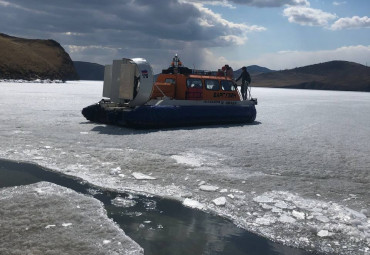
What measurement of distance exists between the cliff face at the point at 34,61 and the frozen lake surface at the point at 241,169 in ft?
292

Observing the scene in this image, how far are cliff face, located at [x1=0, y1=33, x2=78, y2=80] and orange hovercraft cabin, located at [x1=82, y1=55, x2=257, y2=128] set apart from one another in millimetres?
85624

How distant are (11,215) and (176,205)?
1.94 m

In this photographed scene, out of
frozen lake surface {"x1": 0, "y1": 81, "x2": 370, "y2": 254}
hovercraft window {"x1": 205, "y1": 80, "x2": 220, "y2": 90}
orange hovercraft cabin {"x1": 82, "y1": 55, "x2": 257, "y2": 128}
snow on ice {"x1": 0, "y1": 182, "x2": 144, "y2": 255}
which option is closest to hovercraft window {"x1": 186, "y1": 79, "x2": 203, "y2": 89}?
orange hovercraft cabin {"x1": 82, "y1": 55, "x2": 257, "y2": 128}

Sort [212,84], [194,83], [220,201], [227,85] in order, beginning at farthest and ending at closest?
[227,85]
[212,84]
[194,83]
[220,201]

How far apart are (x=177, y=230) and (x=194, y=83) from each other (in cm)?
946

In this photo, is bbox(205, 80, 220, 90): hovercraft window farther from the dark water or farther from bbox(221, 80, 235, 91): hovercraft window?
the dark water

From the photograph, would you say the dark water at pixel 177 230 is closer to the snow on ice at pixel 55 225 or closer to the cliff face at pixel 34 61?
the snow on ice at pixel 55 225

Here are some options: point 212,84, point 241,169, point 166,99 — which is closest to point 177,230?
point 241,169

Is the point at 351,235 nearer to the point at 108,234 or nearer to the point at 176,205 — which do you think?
the point at 176,205

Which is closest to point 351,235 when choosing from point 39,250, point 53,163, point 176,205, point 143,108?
point 176,205

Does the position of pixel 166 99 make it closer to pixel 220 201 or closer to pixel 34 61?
pixel 220 201

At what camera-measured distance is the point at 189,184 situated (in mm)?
5629

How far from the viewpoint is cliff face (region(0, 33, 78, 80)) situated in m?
93.6

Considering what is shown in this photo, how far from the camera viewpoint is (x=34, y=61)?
106 m
